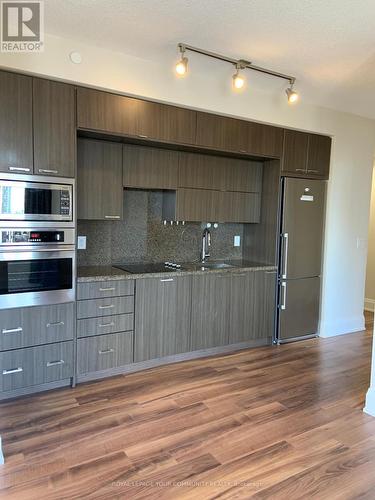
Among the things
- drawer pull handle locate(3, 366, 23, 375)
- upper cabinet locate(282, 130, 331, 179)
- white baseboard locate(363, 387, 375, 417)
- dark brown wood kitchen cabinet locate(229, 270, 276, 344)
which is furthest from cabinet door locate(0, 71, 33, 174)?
white baseboard locate(363, 387, 375, 417)

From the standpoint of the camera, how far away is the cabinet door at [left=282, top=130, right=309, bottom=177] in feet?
13.4

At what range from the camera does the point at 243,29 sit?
2.61 m

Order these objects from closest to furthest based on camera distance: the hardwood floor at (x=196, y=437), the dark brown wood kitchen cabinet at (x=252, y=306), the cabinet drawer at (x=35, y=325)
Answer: the hardwood floor at (x=196, y=437)
the cabinet drawer at (x=35, y=325)
the dark brown wood kitchen cabinet at (x=252, y=306)

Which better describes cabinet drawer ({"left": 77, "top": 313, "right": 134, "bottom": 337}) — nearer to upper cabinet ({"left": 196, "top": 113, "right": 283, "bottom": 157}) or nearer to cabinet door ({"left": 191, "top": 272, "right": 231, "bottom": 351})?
cabinet door ({"left": 191, "top": 272, "right": 231, "bottom": 351})

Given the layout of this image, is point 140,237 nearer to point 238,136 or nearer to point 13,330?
point 238,136

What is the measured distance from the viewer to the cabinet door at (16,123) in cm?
265

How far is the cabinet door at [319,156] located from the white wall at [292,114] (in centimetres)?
9

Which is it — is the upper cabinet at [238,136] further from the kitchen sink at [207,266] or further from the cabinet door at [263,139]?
the kitchen sink at [207,266]

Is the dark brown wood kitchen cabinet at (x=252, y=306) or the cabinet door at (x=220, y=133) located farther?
the dark brown wood kitchen cabinet at (x=252, y=306)

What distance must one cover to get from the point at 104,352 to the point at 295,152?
2.91 meters

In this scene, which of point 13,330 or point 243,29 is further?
point 13,330

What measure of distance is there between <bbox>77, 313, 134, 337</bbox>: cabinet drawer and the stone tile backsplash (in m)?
0.68

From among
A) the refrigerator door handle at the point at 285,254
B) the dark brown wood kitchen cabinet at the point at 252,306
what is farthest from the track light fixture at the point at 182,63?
the refrigerator door handle at the point at 285,254

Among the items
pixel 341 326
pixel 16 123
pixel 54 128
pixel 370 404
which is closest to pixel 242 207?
pixel 341 326
